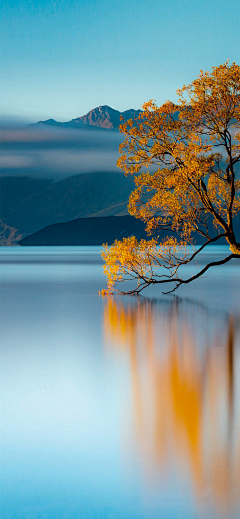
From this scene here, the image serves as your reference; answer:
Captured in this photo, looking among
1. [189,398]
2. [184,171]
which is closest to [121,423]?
[189,398]

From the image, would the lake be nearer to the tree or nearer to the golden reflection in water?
the golden reflection in water

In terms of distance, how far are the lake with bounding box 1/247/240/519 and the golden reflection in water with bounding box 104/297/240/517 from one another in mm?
24

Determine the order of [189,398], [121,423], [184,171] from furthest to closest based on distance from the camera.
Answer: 1. [184,171]
2. [189,398]
3. [121,423]

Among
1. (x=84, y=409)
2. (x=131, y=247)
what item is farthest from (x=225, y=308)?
(x=84, y=409)

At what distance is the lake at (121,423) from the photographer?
6340 mm

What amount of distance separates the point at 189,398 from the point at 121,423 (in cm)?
196

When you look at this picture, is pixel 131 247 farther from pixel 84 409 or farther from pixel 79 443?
pixel 79 443

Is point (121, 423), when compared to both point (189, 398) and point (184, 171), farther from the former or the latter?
point (184, 171)

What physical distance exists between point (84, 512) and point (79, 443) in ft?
6.87

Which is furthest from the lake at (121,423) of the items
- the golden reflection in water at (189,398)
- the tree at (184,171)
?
the tree at (184,171)

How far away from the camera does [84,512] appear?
610 centimetres

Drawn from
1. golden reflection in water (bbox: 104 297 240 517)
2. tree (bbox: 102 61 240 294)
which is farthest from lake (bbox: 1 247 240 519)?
tree (bbox: 102 61 240 294)

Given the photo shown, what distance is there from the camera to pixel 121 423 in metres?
9.20

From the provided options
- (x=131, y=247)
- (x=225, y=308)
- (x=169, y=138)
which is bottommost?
(x=225, y=308)
